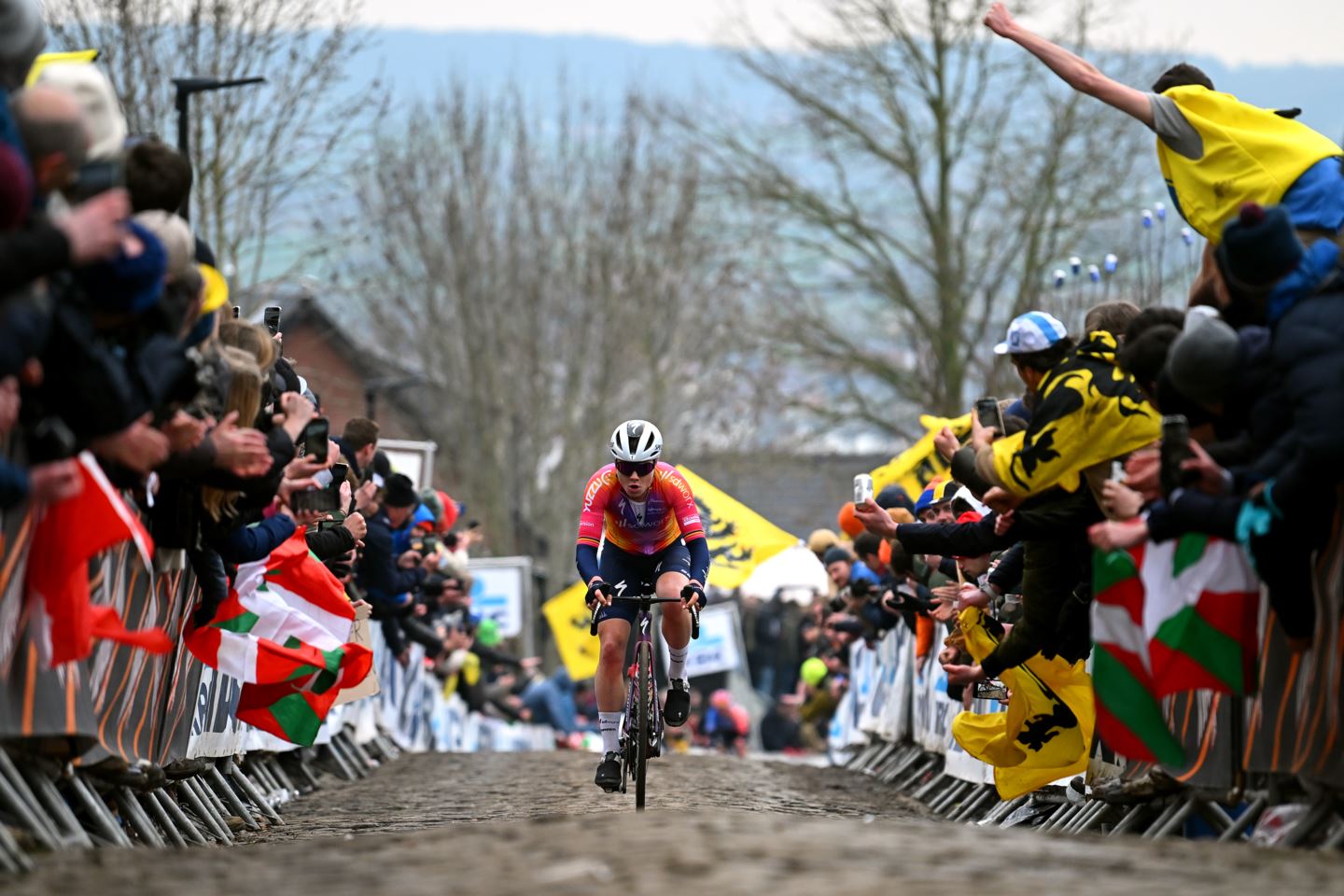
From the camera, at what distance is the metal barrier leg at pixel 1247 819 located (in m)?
9.58

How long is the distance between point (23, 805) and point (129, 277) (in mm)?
1955

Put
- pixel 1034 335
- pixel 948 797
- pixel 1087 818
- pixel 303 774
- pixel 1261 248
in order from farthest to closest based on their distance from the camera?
1. pixel 303 774
2. pixel 948 797
3. pixel 1087 818
4. pixel 1034 335
5. pixel 1261 248

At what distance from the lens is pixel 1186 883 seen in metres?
Result: 7.17

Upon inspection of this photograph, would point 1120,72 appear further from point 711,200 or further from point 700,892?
point 700,892

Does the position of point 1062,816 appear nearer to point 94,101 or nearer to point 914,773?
point 914,773

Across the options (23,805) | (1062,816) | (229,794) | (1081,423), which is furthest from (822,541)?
(23,805)

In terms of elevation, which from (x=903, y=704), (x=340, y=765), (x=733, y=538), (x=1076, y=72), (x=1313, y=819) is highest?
(x=1076, y=72)

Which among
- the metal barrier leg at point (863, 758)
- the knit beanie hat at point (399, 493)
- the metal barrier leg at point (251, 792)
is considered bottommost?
the metal barrier leg at point (863, 758)

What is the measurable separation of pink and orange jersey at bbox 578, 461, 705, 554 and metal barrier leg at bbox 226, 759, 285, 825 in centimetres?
252

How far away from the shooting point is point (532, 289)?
2160 inches

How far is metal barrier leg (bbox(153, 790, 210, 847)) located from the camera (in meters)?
11.3

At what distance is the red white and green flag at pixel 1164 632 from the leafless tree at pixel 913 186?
30.3 metres

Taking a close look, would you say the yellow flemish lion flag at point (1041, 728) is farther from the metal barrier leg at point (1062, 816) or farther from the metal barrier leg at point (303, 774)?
the metal barrier leg at point (303, 774)

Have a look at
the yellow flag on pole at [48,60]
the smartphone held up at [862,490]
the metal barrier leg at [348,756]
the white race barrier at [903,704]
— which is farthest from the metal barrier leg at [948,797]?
the yellow flag on pole at [48,60]
